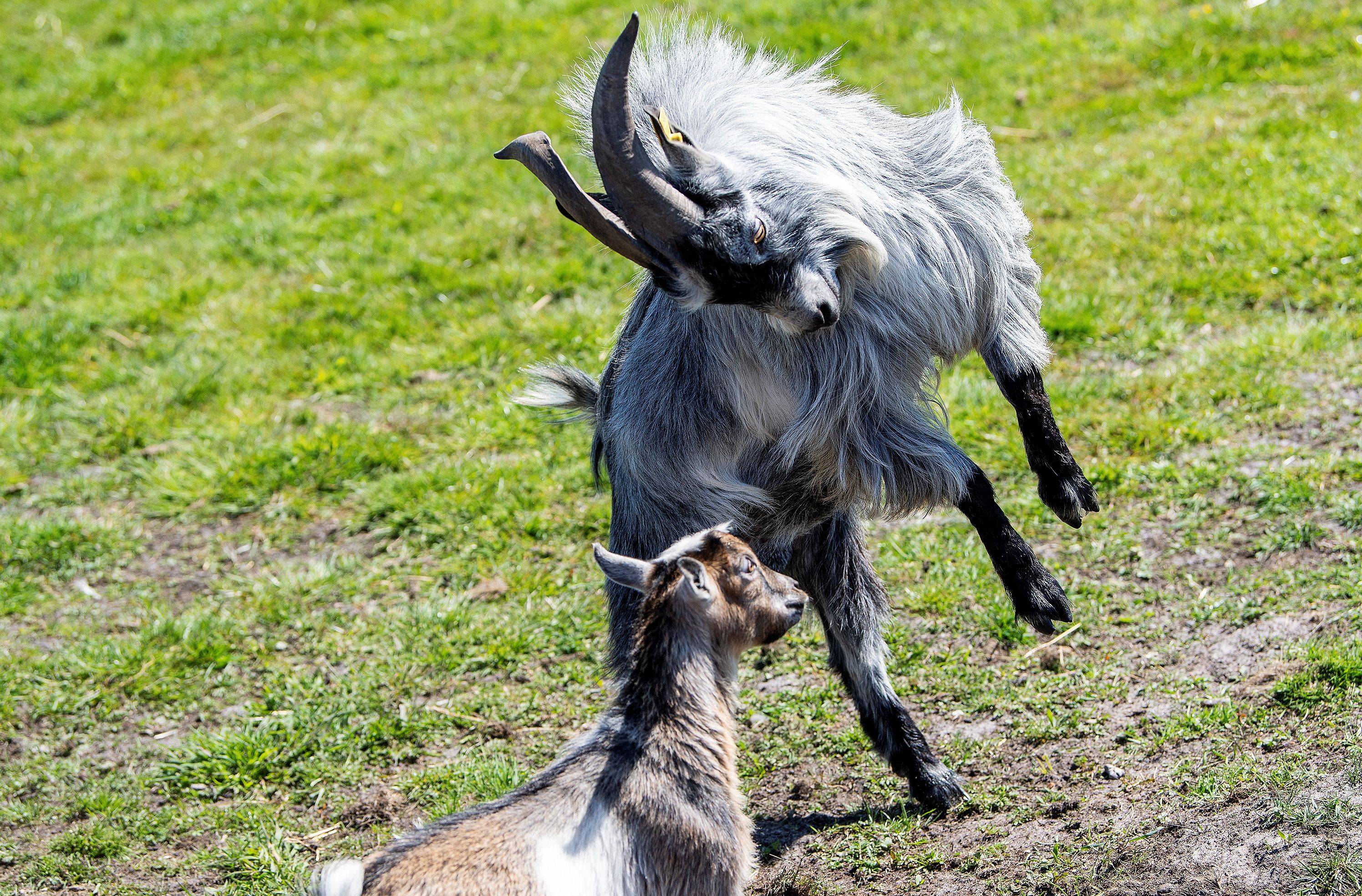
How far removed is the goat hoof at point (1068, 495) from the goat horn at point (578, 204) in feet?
5.34

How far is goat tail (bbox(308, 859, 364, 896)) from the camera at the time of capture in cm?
275

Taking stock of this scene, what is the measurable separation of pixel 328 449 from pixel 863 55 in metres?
5.14

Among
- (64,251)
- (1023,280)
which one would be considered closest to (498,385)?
(1023,280)

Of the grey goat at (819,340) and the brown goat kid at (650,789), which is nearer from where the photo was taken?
the brown goat kid at (650,789)

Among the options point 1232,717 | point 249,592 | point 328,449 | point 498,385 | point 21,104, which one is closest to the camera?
point 1232,717

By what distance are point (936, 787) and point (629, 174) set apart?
2.13 metres

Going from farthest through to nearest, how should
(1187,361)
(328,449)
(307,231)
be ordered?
(307,231) → (328,449) → (1187,361)

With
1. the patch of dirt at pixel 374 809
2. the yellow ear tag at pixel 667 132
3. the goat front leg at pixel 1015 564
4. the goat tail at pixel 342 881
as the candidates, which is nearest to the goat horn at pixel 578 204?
the yellow ear tag at pixel 667 132

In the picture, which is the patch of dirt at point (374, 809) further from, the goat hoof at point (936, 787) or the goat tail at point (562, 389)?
the goat hoof at point (936, 787)

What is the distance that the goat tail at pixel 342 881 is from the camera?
9.02 feet

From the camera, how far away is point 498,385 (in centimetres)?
663

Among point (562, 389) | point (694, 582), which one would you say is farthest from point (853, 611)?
point (562, 389)

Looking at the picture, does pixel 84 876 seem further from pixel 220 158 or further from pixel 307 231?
pixel 220 158

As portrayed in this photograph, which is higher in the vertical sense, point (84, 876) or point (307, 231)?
point (307, 231)
